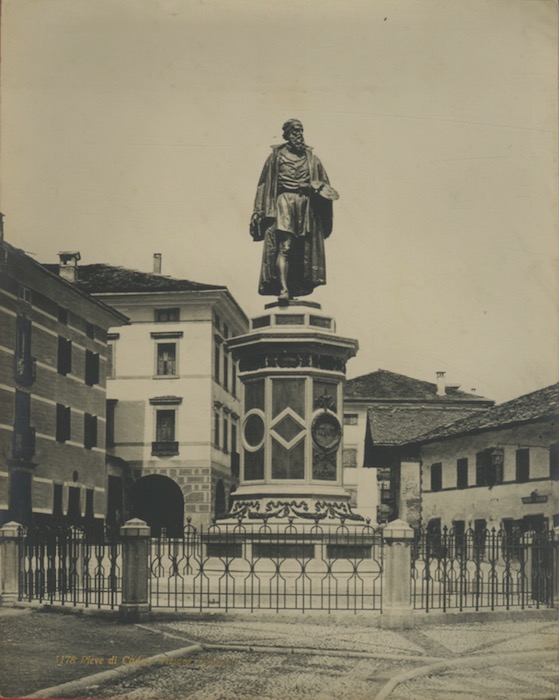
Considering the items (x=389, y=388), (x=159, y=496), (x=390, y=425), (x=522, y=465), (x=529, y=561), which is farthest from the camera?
(x=389, y=388)

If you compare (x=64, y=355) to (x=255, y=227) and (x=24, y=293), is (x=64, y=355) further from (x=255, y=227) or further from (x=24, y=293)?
(x=255, y=227)

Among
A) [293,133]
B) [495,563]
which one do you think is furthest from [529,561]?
[293,133]

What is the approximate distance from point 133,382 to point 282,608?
33665 millimetres

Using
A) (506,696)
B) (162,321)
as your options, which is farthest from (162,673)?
(162,321)

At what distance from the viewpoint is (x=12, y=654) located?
10766 mm

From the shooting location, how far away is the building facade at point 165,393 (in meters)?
45.2

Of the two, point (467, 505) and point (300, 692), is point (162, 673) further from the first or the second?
point (467, 505)

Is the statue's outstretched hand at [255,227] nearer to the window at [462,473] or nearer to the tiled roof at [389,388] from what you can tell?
the window at [462,473]

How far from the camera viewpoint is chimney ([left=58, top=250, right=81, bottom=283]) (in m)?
38.0

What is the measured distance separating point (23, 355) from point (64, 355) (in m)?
3.79

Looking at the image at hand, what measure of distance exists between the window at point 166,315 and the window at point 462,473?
1307 cm

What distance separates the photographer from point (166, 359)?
46.3 meters

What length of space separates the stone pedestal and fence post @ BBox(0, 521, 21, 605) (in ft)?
10.0

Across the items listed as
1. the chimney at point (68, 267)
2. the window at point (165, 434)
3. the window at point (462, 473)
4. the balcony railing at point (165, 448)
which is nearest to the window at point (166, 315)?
the window at point (165, 434)
